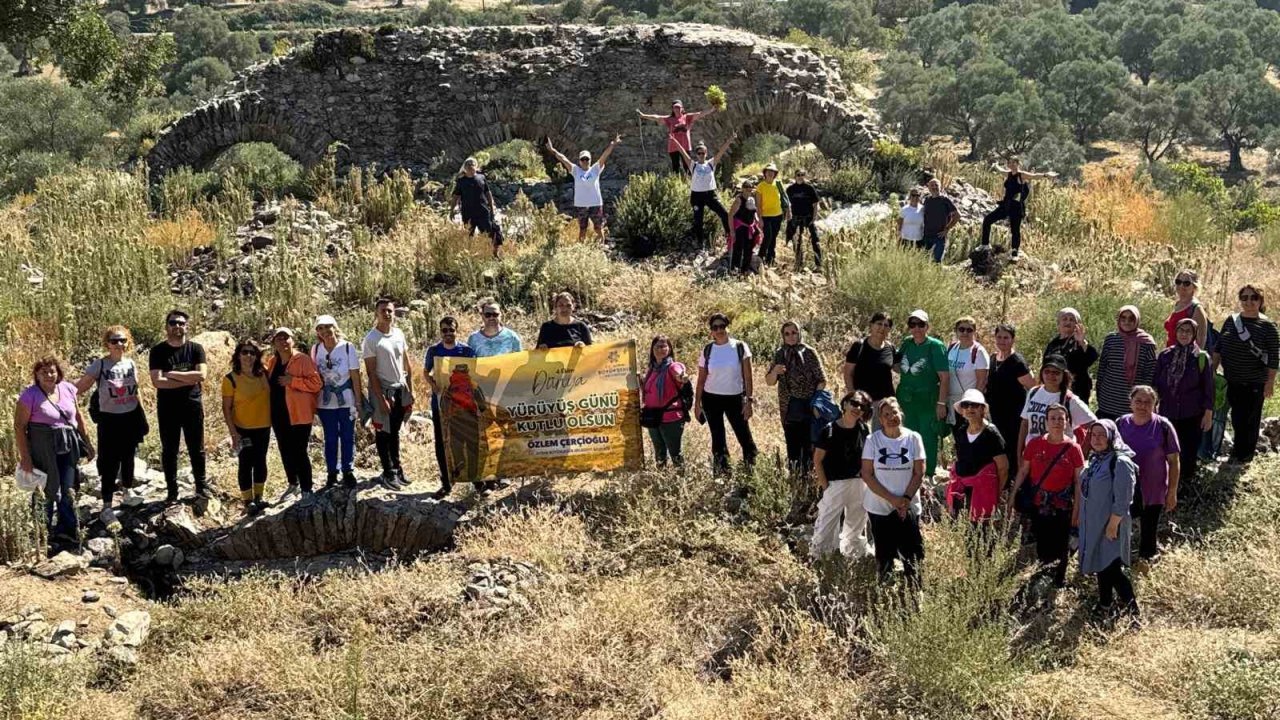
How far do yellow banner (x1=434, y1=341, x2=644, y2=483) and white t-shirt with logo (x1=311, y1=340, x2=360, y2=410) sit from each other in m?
0.74

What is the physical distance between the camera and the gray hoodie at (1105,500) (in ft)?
20.7

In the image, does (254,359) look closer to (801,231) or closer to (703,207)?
(703,207)

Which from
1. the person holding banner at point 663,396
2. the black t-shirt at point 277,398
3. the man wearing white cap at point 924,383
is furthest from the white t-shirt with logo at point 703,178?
the black t-shirt at point 277,398

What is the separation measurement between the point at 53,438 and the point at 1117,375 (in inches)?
277

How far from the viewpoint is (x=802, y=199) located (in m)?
13.1

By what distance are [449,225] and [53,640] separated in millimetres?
7995

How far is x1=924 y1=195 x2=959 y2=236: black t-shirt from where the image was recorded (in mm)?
12766

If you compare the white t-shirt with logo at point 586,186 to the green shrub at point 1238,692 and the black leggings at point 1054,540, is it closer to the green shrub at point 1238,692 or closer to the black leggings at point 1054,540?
the black leggings at point 1054,540

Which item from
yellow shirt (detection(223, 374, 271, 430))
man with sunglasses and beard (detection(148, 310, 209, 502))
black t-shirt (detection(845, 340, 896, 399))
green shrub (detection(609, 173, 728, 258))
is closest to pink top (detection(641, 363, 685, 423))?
black t-shirt (detection(845, 340, 896, 399))

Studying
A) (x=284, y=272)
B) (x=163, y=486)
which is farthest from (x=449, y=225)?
(x=163, y=486)

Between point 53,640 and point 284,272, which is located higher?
point 284,272

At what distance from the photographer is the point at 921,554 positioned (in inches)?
265

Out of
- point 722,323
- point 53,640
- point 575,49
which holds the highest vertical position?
point 575,49

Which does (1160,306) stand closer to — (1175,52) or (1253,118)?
(1253,118)
